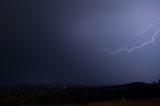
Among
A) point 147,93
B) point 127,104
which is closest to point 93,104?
point 127,104

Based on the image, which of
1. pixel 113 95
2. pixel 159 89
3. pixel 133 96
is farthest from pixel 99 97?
pixel 159 89

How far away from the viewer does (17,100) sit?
1505 inches

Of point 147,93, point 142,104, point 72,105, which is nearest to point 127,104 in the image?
point 142,104

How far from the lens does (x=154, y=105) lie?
3572 cm

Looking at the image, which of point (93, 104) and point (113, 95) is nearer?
point (93, 104)

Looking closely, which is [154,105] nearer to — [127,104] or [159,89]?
[127,104]

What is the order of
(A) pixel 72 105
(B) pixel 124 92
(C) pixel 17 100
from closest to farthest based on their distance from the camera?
(A) pixel 72 105, (C) pixel 17 100, (B) pixel 124 92

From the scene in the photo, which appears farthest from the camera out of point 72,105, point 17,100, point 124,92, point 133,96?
point 124,92

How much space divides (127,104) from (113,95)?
1021 cm

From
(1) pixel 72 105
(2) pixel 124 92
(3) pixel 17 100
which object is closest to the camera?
(1) pixel 72 105

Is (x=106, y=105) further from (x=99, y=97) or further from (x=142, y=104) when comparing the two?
(x=99, y=97)

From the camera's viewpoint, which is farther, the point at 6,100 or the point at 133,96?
the point at 133,96

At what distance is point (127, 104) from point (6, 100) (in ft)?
47.3

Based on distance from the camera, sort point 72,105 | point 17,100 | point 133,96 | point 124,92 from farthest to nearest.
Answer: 1. point 124,92
2. point 133,96
3. point 17,100
4. point 72,105
